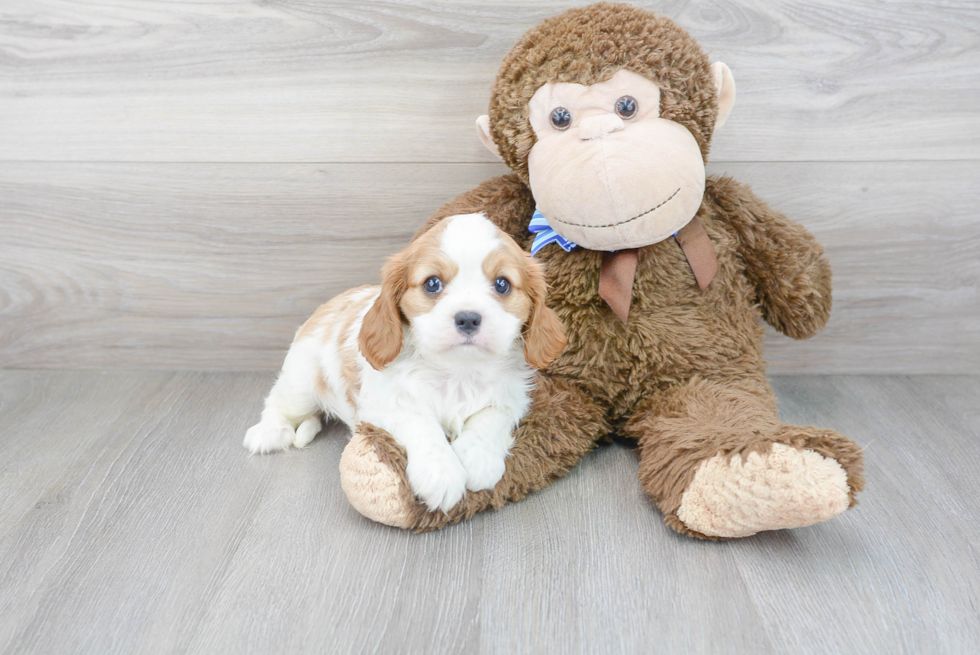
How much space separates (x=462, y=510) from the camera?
130cm

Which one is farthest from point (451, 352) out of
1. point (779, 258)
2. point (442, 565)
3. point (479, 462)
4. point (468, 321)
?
point (779, 258)

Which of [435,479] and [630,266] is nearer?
[435,479]

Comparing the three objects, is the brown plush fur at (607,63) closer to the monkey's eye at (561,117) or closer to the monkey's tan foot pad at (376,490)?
the monkey's eye at (561,117)

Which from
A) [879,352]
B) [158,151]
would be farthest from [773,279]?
[158,151]

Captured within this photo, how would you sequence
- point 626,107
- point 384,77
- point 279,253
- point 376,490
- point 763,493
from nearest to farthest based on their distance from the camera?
point 763,493 < point 376,490 < point 626,107 < point 384,77 < point 279,253

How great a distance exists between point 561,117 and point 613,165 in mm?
156

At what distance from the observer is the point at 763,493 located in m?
1.14

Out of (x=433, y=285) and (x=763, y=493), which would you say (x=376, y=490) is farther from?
(x=763, y=493)

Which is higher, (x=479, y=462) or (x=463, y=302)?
(x=463, y=302)

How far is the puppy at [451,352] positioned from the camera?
1245 mm

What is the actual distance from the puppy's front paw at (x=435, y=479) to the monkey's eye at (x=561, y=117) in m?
0.63

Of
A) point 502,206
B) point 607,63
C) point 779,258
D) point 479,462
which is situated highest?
point 607,63

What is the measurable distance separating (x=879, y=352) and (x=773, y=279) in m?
0.60

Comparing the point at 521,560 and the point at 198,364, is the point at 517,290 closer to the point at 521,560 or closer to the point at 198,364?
the point at 521,560
